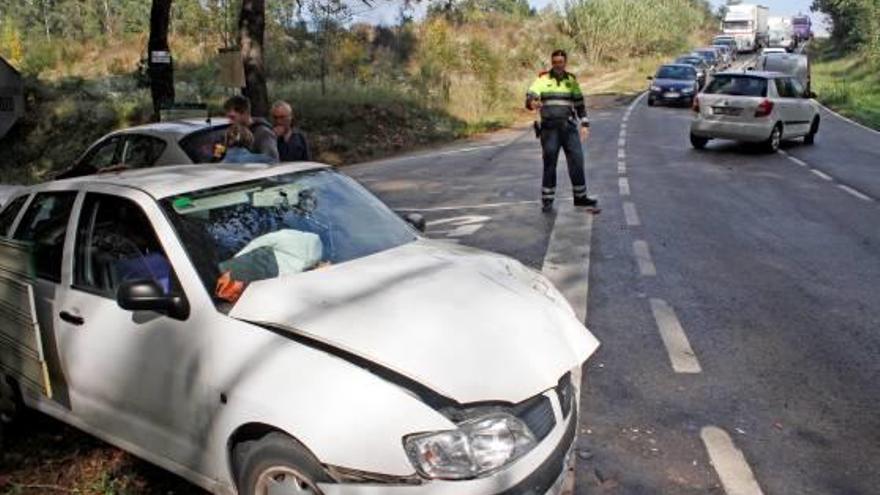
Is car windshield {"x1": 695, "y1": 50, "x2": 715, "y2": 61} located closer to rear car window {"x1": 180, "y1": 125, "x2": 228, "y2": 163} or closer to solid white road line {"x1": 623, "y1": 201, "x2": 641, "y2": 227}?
solid white road line {"x1": 623, "y1": 201, "x2": 641, "y2": 227}

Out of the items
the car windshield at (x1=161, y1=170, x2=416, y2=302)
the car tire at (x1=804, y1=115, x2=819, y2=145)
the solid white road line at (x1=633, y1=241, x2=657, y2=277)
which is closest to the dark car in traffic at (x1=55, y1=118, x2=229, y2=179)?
the car windshield at (x1=161, y1=170, x2=416, y2=302)

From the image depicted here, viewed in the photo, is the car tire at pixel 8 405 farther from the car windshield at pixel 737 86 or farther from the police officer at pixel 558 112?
the car windshield at pixel 737 86

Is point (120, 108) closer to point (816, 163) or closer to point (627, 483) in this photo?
point (816, 163)

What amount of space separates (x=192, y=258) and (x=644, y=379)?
278 centimetres

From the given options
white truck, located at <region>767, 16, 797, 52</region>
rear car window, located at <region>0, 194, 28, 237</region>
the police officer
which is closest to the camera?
rear car window, located at <region>0, 194, 28, 237</region>

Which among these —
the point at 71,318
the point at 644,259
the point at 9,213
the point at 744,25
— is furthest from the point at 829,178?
the point at 744,25

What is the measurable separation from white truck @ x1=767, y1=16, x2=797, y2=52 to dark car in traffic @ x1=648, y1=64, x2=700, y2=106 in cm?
4011

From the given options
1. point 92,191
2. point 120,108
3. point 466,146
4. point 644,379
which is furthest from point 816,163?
point 120,108

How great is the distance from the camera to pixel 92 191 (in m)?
4.02

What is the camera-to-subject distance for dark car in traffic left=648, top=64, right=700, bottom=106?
1194 inches

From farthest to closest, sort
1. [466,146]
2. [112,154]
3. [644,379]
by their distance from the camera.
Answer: [466,146] < [112,154] < [644,379]

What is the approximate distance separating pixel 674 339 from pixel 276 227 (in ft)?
9.81

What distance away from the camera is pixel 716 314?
232 inches

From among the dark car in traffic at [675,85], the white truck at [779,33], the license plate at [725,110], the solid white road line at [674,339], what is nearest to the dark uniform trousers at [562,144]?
the solid white road line at [674,339]
